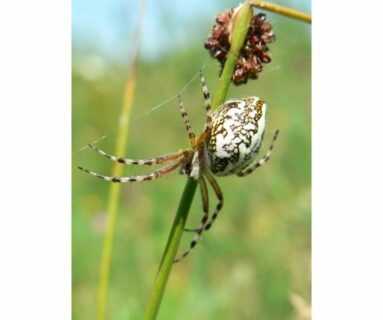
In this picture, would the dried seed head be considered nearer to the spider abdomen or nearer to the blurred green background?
the spider abdomen

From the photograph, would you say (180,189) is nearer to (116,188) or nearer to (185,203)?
(116,188)

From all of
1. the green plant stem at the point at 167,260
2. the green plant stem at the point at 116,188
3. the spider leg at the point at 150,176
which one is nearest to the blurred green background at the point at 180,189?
the green plant stem at the point at 116,188

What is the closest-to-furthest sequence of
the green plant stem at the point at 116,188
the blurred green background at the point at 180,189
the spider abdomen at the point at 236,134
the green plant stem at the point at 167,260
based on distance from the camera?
the green plant stem at the point at 167,260, the spider abdomen at the point at 236,134, the green plant stem at the point at 116,188, the blurred green background at the point at 180,189

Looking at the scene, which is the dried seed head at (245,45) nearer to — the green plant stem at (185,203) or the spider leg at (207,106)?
the green plant stem at (185,203)
